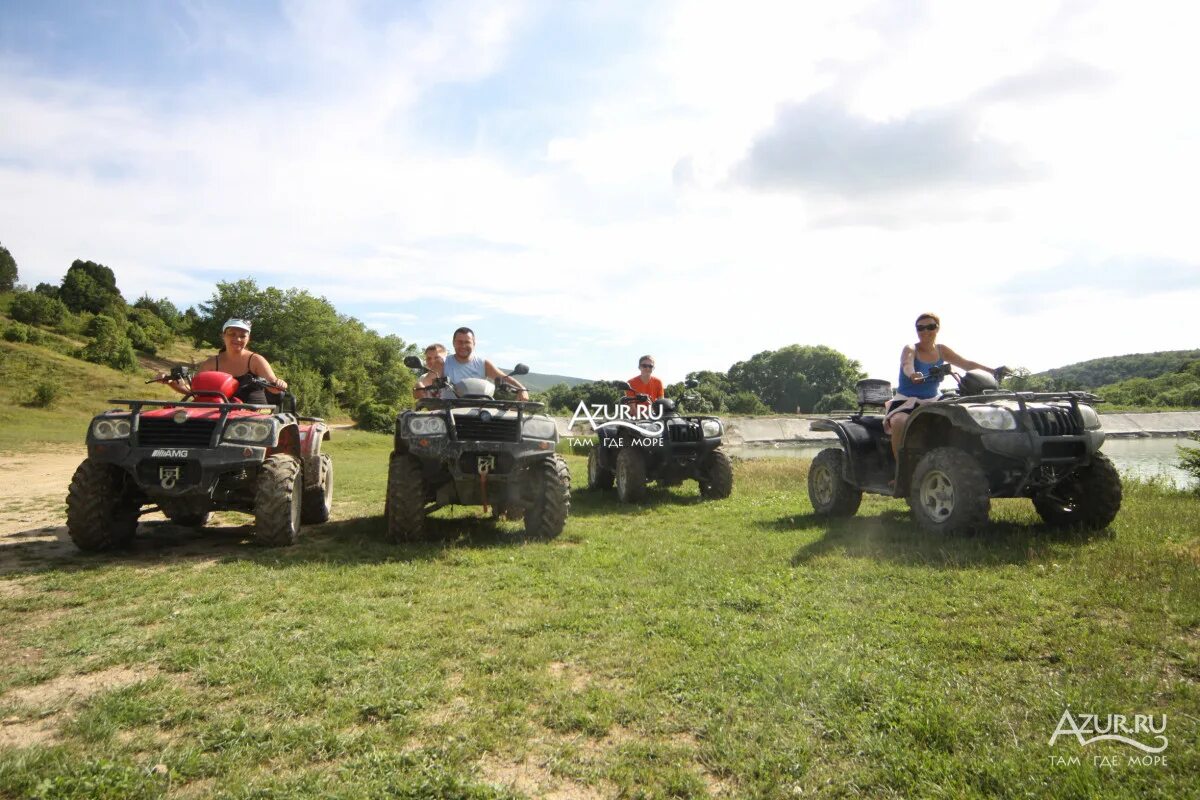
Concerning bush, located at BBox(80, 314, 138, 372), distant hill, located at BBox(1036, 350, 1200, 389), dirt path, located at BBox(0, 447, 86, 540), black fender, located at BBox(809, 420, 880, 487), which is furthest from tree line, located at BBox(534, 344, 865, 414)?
black fender, located at BBox(809, 420, 880, 487)

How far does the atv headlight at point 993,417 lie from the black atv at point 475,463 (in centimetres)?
405

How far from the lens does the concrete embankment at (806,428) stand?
89.8ft

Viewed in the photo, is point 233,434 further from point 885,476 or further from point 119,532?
point 885,476

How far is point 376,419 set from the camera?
124 feet

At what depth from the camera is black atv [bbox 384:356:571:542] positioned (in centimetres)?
668

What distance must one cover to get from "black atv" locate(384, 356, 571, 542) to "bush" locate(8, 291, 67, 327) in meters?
60.7

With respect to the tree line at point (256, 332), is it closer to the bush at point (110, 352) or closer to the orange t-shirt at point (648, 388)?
the bush at point (110, 352)

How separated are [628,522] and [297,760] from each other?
20.2 feet

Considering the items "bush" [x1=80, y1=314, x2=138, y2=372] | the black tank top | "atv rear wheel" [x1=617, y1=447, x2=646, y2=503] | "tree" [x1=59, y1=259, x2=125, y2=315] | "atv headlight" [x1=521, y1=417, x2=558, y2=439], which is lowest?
"atv rear wheel" [x1=617, y1=447, x2=646, y2=503]

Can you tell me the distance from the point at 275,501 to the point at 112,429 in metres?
1.58

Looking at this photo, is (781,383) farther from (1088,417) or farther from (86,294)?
(1088,417)

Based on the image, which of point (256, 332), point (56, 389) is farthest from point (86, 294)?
point (56, 389)

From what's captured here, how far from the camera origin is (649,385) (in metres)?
11.1

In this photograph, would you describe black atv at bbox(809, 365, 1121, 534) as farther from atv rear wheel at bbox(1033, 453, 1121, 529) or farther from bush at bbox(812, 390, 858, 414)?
bush at bbox(812, 390, 858, 414)
